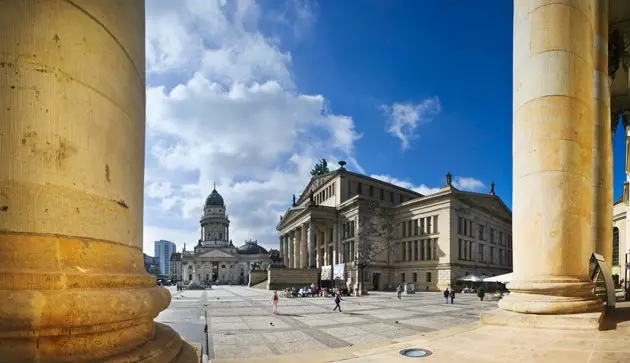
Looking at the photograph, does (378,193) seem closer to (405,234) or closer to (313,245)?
(405,234)

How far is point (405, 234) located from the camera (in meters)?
70.8

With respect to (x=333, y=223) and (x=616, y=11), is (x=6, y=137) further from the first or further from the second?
(x=333, y=223)

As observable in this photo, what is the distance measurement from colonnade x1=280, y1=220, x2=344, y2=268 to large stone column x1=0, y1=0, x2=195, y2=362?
227ft

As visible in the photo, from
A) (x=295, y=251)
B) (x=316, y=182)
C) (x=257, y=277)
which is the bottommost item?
(x=257, y=277)

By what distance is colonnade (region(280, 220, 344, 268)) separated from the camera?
7273 centimetres

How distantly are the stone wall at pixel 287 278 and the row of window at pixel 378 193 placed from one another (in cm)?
2064

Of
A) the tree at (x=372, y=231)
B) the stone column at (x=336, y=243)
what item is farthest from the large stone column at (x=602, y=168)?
the stone column at (x=336, y=243)

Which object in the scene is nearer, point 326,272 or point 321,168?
point 326,272

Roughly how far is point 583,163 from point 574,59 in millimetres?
1961

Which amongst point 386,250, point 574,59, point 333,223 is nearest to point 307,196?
point 333,223

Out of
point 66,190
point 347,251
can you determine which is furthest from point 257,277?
point 66,190

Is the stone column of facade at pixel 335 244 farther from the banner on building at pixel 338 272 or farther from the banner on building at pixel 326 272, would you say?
the banner on building at pixel 338 272

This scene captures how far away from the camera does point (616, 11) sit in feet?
47.4

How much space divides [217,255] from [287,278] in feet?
287
